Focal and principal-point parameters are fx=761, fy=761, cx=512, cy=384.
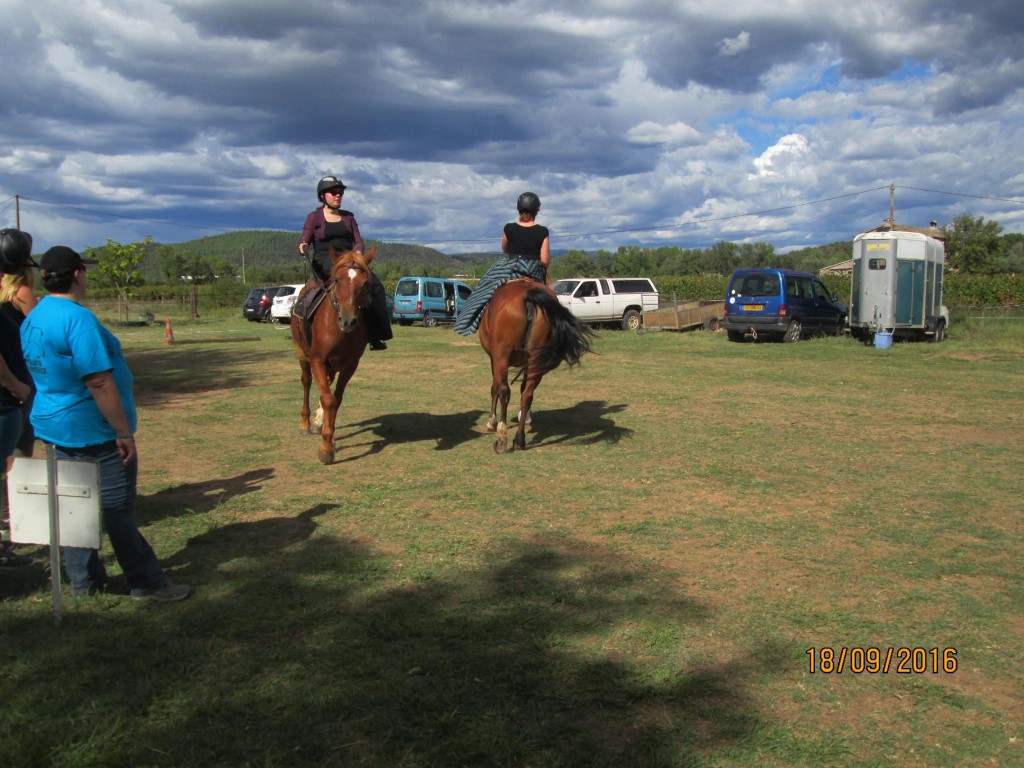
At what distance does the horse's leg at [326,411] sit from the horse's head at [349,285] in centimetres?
62

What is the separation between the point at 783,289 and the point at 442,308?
14260 millimetres

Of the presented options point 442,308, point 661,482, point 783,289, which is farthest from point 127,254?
point 661,482

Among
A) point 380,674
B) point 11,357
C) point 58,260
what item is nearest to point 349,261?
point 11,357

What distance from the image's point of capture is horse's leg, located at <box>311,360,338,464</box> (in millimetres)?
7145

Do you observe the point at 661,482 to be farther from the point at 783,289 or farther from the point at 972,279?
the point at 972,279

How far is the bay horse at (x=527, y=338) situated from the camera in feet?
25.2

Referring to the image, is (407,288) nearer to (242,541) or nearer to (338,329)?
(338,329)

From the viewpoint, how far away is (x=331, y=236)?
792 cm

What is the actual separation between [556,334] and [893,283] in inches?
643

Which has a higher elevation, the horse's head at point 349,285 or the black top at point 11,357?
the horse's head at point 349,285

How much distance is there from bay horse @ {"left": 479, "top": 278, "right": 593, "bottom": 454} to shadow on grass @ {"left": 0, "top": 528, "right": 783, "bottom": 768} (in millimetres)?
3520

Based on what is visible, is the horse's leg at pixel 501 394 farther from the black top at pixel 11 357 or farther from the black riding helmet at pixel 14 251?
the black riding helmet at pixel 14 251

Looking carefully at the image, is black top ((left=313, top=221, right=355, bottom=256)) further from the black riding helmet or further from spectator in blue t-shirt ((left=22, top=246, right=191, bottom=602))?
spectator in blue t-shirt ((left=22, top=246, right=191, bottom=602))

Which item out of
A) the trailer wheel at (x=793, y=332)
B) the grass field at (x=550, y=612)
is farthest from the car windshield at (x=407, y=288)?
the grass field at (x=550, y=612)
